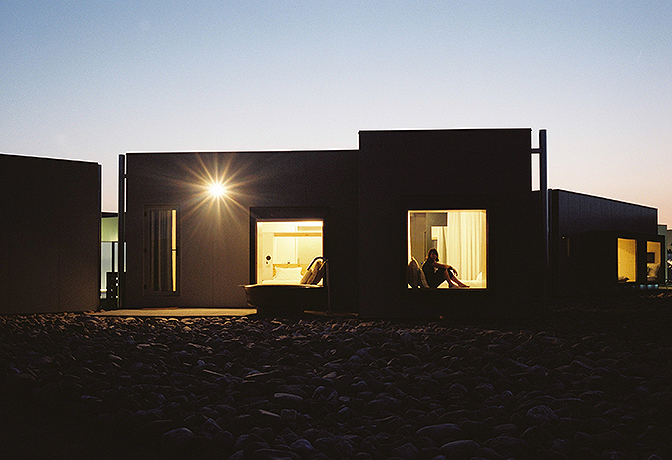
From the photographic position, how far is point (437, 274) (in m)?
8.93

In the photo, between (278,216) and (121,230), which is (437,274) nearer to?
(278,216)

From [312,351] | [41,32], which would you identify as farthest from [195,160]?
[312,351]

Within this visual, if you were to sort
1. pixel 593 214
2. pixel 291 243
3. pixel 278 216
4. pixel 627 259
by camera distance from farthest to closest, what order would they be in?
pixel 627 259 < pixel 593 214 < pixel 291 243 < pixel 278 216

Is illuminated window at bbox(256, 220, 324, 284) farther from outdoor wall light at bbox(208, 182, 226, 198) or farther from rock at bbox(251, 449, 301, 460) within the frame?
rock at bbox(251, 449, 301, 460)

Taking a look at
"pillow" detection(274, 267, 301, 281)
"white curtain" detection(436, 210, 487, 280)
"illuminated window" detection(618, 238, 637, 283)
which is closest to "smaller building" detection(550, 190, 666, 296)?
"illuminated window" detection(618, 238, 637, 283)

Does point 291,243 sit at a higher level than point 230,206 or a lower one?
lower

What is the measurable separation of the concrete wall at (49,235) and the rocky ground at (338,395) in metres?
3.00

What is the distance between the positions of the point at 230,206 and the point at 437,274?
393 centimetres

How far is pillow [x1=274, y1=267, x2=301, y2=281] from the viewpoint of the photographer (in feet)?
43.0

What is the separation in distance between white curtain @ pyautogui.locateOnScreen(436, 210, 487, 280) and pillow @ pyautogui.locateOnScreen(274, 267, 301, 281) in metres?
3.21

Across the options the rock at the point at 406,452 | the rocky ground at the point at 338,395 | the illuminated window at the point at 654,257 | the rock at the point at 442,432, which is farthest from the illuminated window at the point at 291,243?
the illuminated window at the point at 654,257

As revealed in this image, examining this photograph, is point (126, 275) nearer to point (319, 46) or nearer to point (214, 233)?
point (214, 233)

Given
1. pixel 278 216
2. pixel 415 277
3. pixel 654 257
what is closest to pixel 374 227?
pixel 415 277

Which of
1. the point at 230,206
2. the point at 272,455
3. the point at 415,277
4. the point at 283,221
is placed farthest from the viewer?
the point at 230,206
